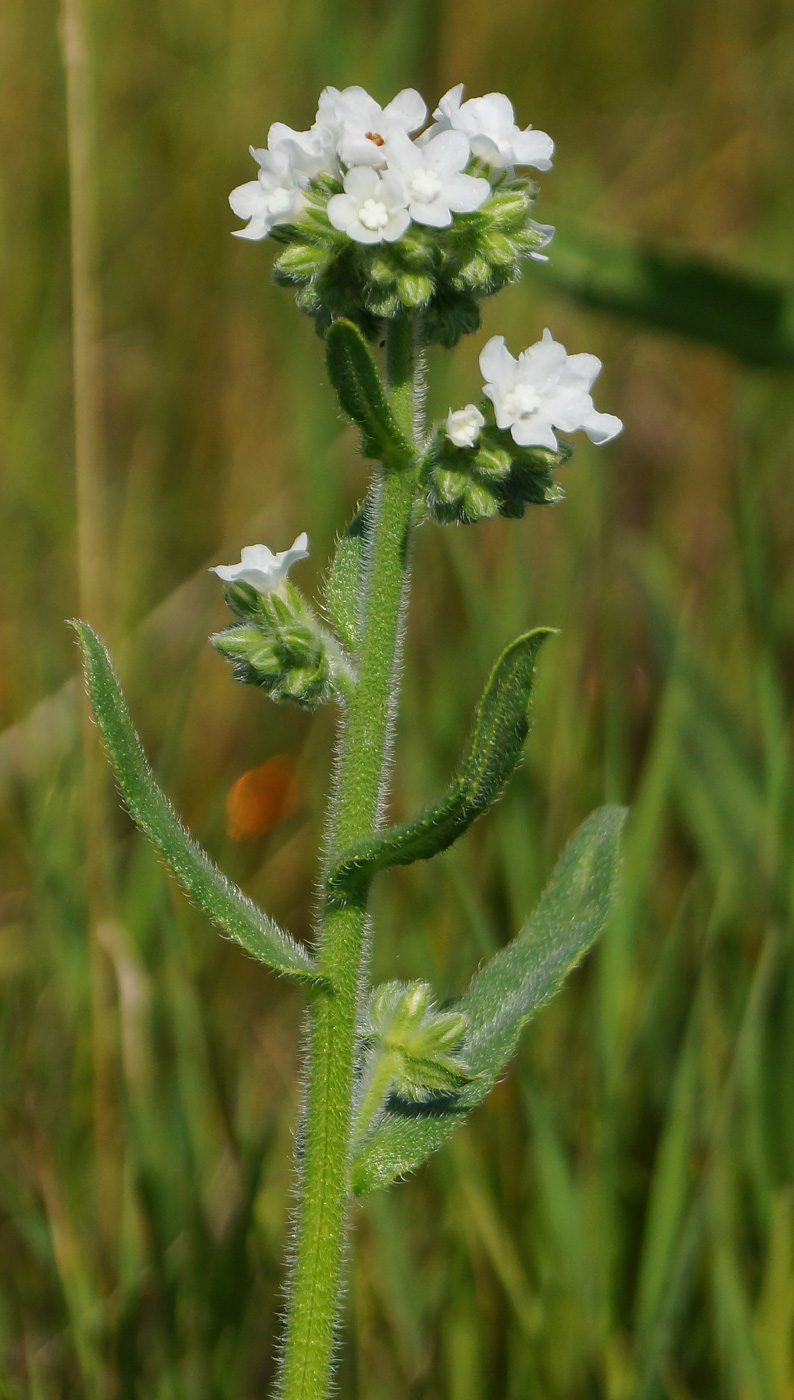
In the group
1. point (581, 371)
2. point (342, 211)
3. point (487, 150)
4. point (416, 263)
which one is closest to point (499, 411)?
point (581, 371)

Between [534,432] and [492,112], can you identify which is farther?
[492,112]

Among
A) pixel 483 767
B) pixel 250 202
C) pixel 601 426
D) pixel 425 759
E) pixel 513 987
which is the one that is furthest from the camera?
pixel 425 759

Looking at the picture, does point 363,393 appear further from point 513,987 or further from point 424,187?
point 513,987

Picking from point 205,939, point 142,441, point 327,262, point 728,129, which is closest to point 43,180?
point 142,441

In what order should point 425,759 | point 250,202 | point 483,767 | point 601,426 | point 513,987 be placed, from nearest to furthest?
point 483,767 < point 601,426 < point 250,202 < point 513,987 < point 425,759

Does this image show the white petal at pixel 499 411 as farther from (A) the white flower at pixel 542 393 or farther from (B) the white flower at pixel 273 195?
(B) the white flower at pixel 273 195

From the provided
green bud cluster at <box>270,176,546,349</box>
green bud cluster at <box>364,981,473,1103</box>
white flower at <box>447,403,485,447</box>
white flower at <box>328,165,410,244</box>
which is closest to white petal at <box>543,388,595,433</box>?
white flower at <box>447,403,485,447</box>
